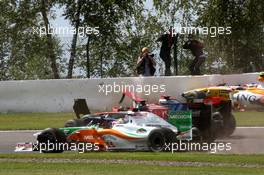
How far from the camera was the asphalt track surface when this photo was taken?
13.0m

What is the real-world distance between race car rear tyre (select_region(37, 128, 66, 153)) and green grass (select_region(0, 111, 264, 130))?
3.22 m

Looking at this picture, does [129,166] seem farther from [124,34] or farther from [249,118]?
[124,34]

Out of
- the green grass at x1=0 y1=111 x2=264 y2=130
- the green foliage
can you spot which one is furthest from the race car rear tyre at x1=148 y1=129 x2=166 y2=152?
the green foliage

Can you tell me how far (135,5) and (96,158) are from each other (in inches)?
472

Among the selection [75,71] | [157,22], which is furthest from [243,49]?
[75,71]

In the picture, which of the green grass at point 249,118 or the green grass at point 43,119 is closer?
the green grass at point 249,118

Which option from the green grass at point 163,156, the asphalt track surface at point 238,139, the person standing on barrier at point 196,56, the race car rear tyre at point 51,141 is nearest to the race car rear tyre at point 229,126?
the asphalt track surface at point 238,139

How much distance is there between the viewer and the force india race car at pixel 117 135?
41.6 feet

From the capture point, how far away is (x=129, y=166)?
Answer: 11.1 m

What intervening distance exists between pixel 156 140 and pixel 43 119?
5732 mm

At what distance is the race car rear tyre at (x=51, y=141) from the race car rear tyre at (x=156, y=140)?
1.68 meters

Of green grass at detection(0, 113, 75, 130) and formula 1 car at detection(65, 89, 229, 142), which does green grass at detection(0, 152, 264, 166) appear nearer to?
formula 1 car at detection(65, 89, 229, 142)

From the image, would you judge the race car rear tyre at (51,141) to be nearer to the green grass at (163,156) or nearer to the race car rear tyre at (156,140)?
the green grass at (163,156)

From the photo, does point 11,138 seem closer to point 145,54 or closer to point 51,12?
point 145,54
